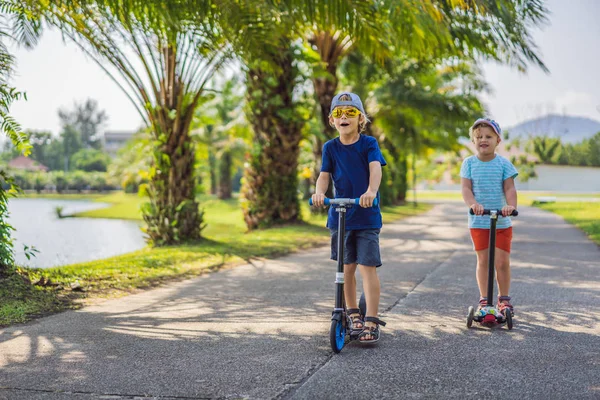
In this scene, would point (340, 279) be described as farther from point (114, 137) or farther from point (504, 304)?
point (114, 137)

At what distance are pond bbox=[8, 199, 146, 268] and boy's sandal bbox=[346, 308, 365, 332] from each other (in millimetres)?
5551

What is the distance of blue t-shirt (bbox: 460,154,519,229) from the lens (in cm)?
534

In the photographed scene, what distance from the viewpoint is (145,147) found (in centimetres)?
1239

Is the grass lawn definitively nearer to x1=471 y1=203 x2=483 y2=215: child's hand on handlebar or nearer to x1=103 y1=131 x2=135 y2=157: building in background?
x1=471 y1=203 x2=483 y2=215: child's hand on handlebar

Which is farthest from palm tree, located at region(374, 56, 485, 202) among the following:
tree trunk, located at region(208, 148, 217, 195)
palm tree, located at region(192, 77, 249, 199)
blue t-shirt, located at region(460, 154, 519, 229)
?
tree trunk, located at region(208, 148, 217, 195)

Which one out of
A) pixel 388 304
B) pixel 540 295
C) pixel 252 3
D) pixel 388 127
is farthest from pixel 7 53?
pixel 388 127

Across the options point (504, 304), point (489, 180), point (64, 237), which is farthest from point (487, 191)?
point (64, 237)

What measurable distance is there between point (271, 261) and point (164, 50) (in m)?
4.11

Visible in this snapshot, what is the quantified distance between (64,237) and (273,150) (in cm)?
596

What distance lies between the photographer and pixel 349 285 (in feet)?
16.0

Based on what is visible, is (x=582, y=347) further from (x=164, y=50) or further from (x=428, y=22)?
(x=164, y=50)

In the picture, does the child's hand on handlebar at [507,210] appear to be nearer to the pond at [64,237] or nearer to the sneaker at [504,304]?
the sneaker at [504,304]

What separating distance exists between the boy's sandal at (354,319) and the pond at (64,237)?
5551 millimetres

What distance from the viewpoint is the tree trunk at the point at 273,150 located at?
15289 mm
